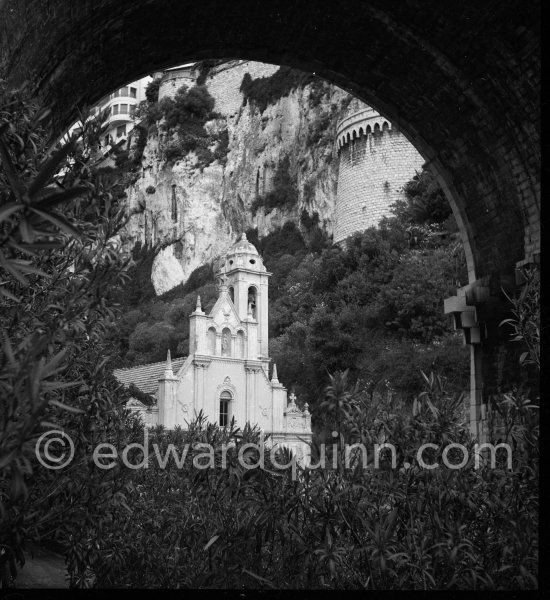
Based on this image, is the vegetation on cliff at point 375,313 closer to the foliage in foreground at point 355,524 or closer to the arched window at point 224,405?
the arched window at point 224,405

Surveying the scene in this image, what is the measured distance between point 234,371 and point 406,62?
2527 centimetres

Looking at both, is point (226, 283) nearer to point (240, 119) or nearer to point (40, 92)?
point (40, 92)

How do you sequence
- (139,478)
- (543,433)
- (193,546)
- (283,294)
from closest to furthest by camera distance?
(543,433)
(193,546)
(139,478)
(283,294)

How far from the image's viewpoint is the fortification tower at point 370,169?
45.4 m

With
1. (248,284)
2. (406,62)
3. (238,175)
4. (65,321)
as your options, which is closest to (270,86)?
(238,175)

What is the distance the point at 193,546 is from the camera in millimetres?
5527

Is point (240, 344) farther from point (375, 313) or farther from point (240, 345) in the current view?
point (375, 313)

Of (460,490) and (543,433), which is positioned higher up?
(543,433)

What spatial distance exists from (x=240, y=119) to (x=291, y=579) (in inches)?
2572

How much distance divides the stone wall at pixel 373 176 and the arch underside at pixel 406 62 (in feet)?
115

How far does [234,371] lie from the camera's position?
33250 mm

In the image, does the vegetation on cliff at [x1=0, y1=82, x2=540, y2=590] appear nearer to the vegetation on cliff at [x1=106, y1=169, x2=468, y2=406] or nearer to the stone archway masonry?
the stone archway masonry

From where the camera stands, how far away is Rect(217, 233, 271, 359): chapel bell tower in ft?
113

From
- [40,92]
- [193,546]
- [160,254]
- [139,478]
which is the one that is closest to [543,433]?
[193,546]
